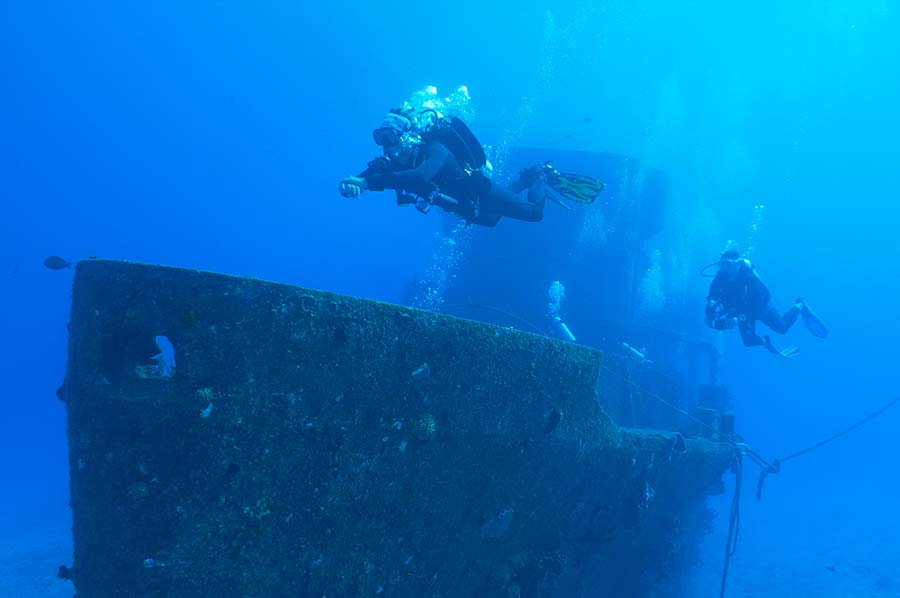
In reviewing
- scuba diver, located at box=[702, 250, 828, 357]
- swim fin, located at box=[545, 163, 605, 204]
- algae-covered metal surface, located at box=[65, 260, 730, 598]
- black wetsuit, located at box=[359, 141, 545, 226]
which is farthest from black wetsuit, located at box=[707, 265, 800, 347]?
algae-covered metal surface, located at box=[65, 260, 730, 598]

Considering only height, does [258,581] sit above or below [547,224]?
below

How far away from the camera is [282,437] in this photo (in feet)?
7.50

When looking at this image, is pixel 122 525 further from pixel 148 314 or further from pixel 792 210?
pixel 792 210

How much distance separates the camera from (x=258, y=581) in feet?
7.45

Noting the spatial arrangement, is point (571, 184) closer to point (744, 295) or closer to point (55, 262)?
point (744, 295)

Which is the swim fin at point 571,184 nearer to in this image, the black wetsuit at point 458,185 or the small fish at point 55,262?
the black wetsuit at point 458,185

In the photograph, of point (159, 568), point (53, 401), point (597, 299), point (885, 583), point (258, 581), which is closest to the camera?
point (159, 568)

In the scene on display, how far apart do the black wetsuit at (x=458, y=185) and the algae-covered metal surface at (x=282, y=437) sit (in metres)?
1.79

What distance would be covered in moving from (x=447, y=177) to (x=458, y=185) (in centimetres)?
34

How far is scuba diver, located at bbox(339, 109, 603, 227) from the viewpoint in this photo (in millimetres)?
4375

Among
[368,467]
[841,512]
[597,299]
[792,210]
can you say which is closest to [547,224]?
[597,299]

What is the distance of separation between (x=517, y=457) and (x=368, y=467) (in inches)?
47.5

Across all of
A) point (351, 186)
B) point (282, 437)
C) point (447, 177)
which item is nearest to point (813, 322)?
point (447, 177)

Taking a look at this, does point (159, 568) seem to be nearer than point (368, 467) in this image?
Yes
